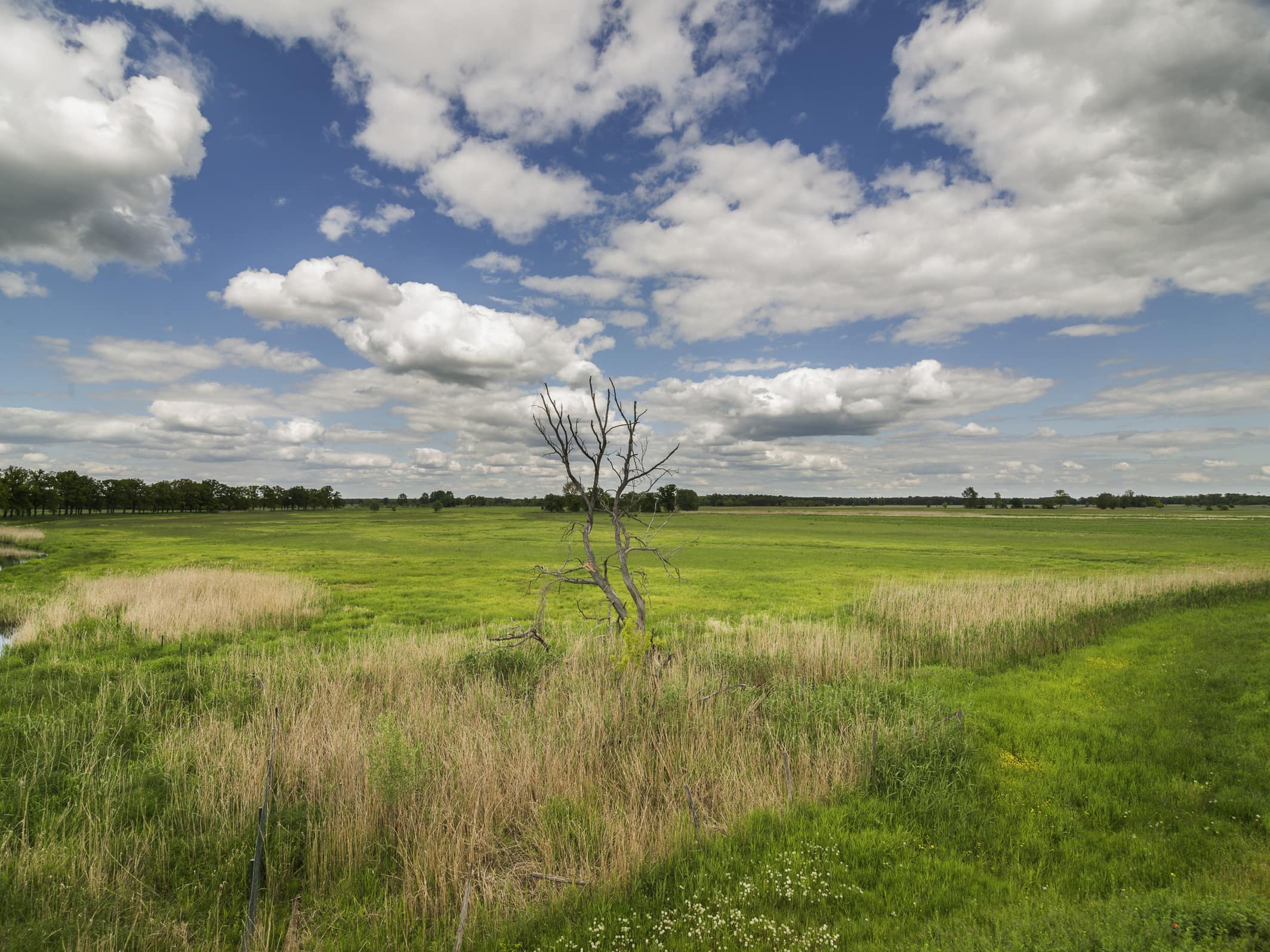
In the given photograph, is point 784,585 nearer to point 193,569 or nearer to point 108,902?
point 108,902

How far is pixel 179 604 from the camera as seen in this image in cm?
2031

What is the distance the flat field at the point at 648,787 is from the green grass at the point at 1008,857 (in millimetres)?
39

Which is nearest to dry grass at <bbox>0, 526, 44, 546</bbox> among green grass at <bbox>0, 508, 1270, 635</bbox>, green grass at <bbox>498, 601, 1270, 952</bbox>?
green grass at <bbox>0, 508, 1270, 635</bbox>

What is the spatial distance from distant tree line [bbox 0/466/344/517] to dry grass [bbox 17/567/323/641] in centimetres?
10069

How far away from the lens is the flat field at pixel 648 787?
5207 millimetres

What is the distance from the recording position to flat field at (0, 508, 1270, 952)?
5.21m

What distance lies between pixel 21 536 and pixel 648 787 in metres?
80.8

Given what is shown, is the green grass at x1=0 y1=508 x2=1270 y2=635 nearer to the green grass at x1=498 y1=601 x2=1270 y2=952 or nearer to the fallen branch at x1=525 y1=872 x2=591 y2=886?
the fallen branch at x1=525 y1=872 x2=591 y2=886

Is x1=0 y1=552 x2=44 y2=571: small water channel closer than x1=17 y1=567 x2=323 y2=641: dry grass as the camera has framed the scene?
No

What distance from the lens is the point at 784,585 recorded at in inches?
1210

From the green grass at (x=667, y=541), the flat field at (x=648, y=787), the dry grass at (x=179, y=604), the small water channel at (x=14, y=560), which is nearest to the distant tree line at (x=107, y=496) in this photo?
the green grass at (x=667, y=541)

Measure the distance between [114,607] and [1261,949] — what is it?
93.9 ft

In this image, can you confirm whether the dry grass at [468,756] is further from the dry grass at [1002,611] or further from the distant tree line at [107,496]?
the distant tree line at [107,496]

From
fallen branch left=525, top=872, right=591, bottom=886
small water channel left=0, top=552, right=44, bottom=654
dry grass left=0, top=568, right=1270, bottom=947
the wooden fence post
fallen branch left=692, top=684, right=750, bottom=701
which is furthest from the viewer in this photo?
small water channel left=0, top=552, right=44, bottom=654
